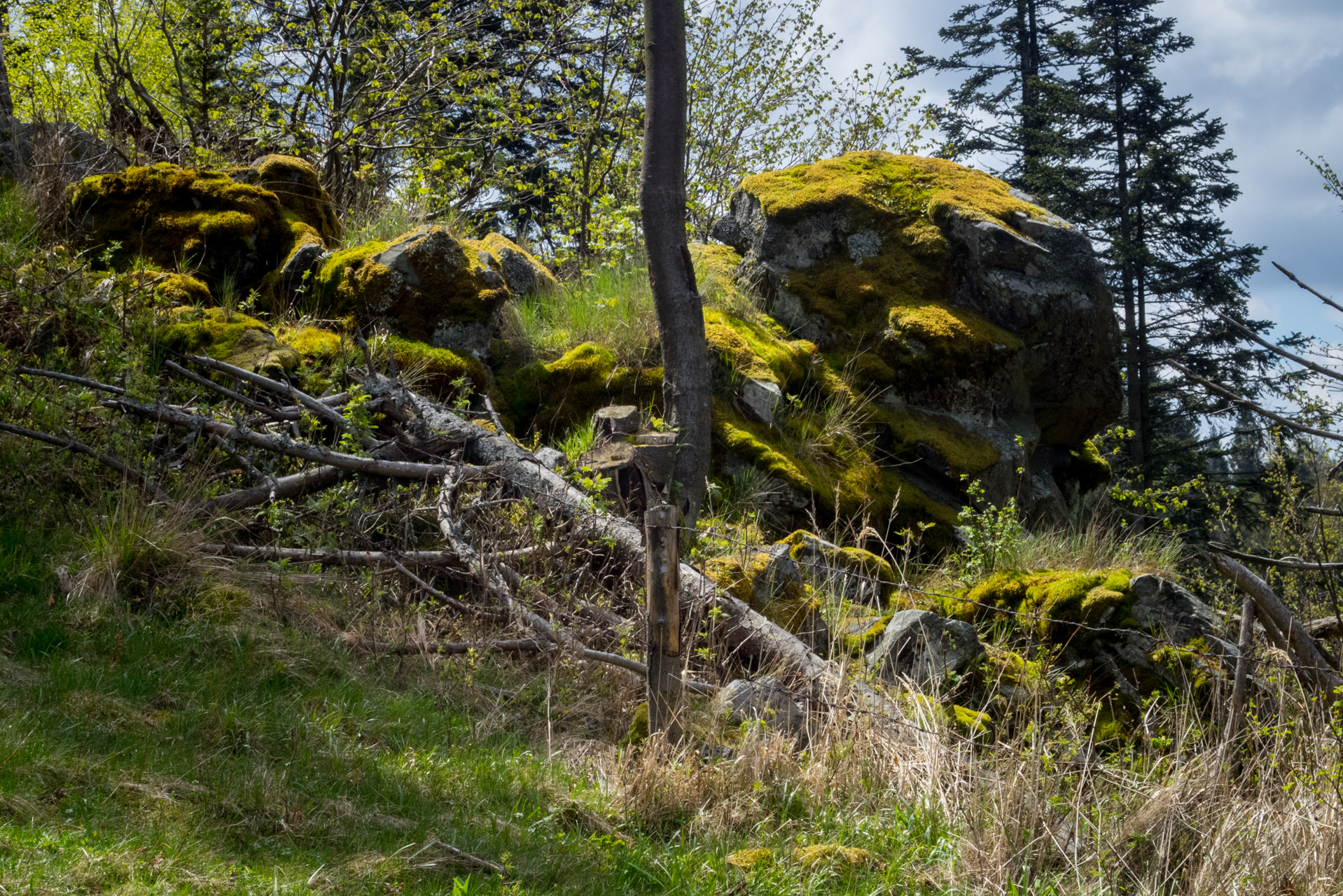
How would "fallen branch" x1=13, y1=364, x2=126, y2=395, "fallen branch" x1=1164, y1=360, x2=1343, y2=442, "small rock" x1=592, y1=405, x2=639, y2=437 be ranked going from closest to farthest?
"fallen branch" x1=1164, y1=360, x2=1343, y2=442 → "fallen branch" x1=13, y1=364, x2=126, y2=395 → "small rock" x1=592, y1=405, x2=639, y2=437

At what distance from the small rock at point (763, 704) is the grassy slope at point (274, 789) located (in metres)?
0.64

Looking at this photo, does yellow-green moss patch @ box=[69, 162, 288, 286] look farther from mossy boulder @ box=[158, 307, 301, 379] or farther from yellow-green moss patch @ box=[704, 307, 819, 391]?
yellow-green moss patch @ box=[704, 307, 819, 391]

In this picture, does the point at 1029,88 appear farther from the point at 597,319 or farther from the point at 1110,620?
the point at 1110,620

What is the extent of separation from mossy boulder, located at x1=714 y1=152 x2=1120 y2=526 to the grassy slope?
19.5ft

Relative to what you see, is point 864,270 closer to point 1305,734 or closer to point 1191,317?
point 1305,734

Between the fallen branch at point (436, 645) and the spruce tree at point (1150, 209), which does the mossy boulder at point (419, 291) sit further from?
the spruce tree at point (1150, 209)

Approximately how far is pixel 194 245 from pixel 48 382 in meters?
2.69

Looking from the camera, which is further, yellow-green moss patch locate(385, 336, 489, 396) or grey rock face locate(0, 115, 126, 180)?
grey rock face locate(0, 115, 126, 180)

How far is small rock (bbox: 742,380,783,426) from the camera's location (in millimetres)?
8844

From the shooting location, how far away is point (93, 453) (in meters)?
5.89

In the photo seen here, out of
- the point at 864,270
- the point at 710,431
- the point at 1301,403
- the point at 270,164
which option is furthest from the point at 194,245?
the point at 1301,403

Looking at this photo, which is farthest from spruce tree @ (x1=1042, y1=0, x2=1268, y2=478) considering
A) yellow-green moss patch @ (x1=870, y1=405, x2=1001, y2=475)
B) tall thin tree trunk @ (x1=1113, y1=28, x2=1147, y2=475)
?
yellow-green moss patch @ (x1=870, y1=405, x2=1001, y2=475)

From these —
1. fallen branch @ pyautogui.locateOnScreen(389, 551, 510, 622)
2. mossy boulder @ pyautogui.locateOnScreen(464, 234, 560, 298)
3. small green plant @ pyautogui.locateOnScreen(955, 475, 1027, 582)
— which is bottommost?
fallen branch @ pyautogui.locateOnScreen(389, 551, 510, 622)

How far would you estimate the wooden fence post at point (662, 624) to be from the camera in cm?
440
